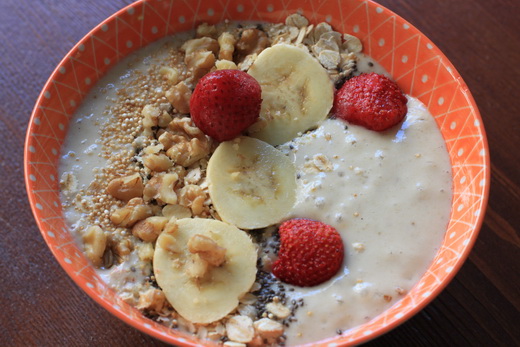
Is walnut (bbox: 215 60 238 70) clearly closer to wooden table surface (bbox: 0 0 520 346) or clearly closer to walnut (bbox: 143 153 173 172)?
walnut (bbox: 143 153 173 172)

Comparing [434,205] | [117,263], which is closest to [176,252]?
[117,263]

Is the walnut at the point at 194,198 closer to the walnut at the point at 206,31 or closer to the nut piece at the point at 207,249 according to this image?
the nut piece at the point at 207,249

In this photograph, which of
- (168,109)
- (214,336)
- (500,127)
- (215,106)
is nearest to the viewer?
(214,336)

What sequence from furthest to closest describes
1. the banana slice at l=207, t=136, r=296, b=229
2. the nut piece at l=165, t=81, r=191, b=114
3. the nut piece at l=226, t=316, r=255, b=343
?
1. the nut piece at l=165, t=81, r=191, b=114
2. the banana slice at l=207, t=136, r=296, b=229
3. the nut piece at l=226, t=316, r=255, b=343

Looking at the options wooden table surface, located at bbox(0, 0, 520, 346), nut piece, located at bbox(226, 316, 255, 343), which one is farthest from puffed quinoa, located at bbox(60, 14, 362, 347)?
wooden table surface, located at bbox(0, 0, 520, 346)

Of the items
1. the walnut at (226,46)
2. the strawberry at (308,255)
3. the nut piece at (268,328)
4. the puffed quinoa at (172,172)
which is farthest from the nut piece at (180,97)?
the nut piece at (268,328)

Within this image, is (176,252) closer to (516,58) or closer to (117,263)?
(117,263)

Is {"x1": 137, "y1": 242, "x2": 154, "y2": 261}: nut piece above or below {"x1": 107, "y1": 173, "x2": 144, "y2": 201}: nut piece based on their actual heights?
below
